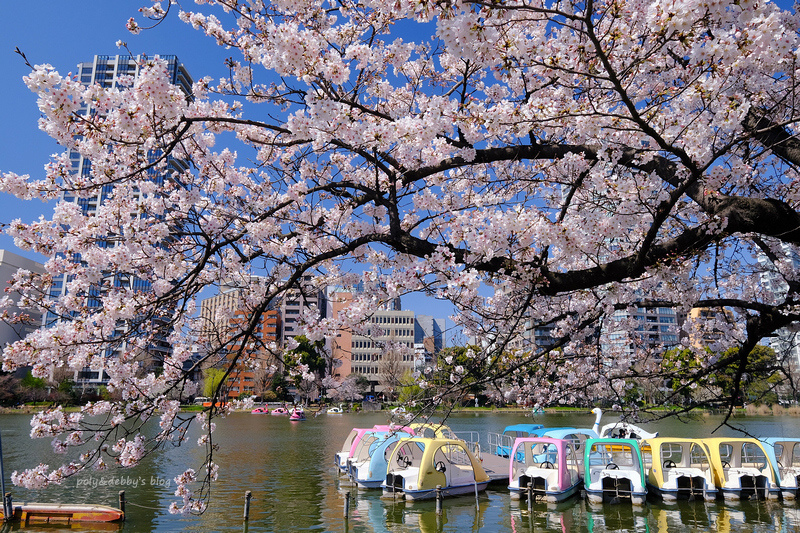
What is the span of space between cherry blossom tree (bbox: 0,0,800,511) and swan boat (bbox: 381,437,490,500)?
29.8ft

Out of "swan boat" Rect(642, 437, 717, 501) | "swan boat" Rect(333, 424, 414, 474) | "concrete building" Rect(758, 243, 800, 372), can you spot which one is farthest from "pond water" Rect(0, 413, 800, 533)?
"concrete building" Rect(758, 243, 800, 372)

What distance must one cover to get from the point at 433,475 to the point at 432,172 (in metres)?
11.6

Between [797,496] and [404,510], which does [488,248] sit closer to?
[404,510]

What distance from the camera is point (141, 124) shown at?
4059 millimetres

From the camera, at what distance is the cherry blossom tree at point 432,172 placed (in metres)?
3.98

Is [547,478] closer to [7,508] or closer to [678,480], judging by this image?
[678,480]

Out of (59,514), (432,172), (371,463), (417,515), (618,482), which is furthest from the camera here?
(371,463)

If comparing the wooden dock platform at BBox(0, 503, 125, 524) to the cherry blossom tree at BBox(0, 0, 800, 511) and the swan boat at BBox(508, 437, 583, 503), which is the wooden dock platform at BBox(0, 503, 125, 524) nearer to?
the cherry blossom tree at BBox(0, 0, 800, 511)

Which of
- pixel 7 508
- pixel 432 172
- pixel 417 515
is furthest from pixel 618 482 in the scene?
pixel 7 508

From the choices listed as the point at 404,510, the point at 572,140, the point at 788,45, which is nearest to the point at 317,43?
the point at 572,140

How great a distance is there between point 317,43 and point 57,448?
4.73 meters

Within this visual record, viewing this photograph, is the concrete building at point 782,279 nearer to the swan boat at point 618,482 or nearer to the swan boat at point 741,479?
the swan boat at point 618,482

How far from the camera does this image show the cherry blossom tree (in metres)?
3.98

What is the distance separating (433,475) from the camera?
1444 centimetres
